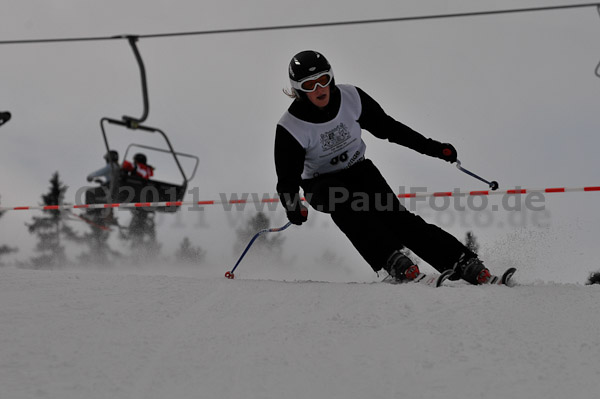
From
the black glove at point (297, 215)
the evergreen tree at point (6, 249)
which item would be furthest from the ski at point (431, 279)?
the evergreen tree at point (6, 249)

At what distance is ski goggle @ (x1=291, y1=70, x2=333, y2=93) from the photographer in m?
3.51

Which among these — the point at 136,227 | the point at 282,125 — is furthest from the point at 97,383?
the point at 136,227

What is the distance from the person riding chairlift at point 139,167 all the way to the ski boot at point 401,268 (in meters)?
5.61

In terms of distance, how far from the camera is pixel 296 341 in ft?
7.88

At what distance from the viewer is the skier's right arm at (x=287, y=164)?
11.6ft

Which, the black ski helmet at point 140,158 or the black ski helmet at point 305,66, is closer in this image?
the black ski helmet at point 305,66

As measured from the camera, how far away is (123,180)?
834 centimetres

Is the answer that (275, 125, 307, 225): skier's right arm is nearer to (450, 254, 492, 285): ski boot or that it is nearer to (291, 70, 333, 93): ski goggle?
(291, 70, 333, 93): ski goggle

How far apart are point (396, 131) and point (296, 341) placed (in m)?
1.92

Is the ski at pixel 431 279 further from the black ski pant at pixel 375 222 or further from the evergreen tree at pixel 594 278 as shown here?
the evergreen tree at pixel 594 278

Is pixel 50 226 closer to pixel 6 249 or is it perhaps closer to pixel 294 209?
pixel 6 249

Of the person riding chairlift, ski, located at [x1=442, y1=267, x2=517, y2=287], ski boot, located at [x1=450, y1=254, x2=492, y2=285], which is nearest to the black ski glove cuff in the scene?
ski boot, located at [x1=450, y1=254, x2=492, y2=285]

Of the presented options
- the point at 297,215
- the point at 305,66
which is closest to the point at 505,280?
the point at 297,215

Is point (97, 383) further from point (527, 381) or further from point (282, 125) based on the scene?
point (282, 125)
